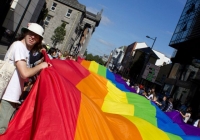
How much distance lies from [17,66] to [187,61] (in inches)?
1325

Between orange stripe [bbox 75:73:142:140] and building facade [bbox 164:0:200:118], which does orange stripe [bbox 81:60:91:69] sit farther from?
building facade [bbox 164:0:200:118]

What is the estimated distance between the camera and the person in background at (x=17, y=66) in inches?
128

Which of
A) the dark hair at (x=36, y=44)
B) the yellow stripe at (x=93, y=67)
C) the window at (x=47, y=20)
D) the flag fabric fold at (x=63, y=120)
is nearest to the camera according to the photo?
the flag fabric fold at (x=63, y=120)

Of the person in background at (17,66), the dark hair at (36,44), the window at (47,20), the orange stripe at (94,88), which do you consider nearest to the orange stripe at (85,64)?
the orange stripe at (94,88)

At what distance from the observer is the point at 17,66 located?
3205 mm

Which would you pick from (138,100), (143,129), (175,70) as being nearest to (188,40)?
(175,70)

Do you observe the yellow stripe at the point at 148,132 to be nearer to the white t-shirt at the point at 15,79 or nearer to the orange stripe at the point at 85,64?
the white t-shirt at the point at 15,79

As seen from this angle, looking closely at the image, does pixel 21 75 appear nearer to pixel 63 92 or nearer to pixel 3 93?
pixel 3 93

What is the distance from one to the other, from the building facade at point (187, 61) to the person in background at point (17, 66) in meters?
23.8

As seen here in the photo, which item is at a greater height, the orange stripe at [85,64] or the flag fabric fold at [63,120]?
the orange stripe at [85,64]

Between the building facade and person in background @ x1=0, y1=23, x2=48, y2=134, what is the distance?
78.1ft

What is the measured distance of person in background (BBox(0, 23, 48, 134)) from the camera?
3244 mm

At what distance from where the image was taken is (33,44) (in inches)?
137

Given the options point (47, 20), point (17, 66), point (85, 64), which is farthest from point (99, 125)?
point (47, 20)
